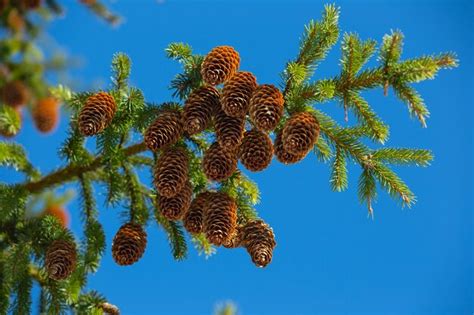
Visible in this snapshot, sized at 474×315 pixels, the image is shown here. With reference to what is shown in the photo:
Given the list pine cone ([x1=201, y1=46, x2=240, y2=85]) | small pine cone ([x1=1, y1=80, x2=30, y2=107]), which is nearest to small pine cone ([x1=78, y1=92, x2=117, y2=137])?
pine cone ([x1=201, y1=46, x2=240, y2=85])

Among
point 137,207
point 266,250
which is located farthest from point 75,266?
point 266,250

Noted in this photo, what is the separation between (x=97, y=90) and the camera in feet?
10.4

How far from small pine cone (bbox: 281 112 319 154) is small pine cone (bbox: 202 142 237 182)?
296mm

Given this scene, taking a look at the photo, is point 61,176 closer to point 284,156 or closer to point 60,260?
point 60,260

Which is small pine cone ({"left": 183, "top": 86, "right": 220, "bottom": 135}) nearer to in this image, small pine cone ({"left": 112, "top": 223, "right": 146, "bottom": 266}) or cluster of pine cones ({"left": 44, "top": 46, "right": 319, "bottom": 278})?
cluster of pine cones ({"left": 44, "top": 46, "right": 319, "bottom": 278})

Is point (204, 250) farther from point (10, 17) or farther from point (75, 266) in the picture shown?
point (10, 17)

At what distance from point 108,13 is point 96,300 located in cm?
183

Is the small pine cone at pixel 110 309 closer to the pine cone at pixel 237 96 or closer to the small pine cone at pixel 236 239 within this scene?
the small pine cone at pixel 236 239

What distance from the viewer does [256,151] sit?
2744mm

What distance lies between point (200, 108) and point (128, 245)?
0.76m

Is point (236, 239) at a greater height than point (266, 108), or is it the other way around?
point (266, 108)

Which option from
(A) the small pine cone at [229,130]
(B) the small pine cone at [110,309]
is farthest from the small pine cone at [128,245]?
(A) the small pine cone at [229,130]

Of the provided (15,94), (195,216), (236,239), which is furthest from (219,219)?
(15,94)

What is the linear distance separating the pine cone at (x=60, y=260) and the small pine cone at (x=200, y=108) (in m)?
0.90
